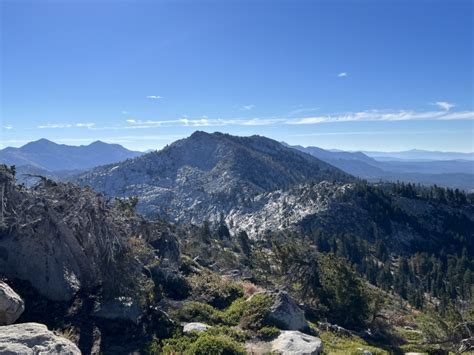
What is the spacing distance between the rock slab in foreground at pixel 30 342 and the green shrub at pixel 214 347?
5.61m

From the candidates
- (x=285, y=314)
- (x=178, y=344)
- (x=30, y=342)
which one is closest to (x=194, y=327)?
(x=178, y=344)

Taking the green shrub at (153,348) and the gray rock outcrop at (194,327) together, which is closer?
the green shrub at (153,348)

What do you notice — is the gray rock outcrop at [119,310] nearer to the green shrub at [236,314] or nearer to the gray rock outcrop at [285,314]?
the green shrub at [236,314]

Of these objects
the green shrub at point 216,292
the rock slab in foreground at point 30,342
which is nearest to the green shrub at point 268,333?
the green shrub at point 216,292

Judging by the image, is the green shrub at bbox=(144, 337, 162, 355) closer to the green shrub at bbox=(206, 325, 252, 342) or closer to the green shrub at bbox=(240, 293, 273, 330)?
the green shrub at bbox=(206, 325, 252, 342)

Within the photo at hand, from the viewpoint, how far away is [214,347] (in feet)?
53.8

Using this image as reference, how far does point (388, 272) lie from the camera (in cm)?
11850

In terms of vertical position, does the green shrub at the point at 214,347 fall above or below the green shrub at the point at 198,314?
A: above

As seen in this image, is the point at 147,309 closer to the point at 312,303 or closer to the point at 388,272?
the point at 312,303

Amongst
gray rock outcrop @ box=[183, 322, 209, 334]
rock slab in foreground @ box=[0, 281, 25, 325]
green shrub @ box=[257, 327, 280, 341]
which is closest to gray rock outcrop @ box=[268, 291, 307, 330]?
green shrub @ box=[257, 327, 280, 341]

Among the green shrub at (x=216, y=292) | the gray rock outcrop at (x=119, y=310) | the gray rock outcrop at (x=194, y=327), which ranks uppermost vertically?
the gray rock outcrop at (x=119, y=310)

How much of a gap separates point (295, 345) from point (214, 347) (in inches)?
142

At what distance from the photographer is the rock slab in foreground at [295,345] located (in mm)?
16938

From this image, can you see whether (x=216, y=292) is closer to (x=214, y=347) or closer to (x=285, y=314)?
(x=285, y=314)
